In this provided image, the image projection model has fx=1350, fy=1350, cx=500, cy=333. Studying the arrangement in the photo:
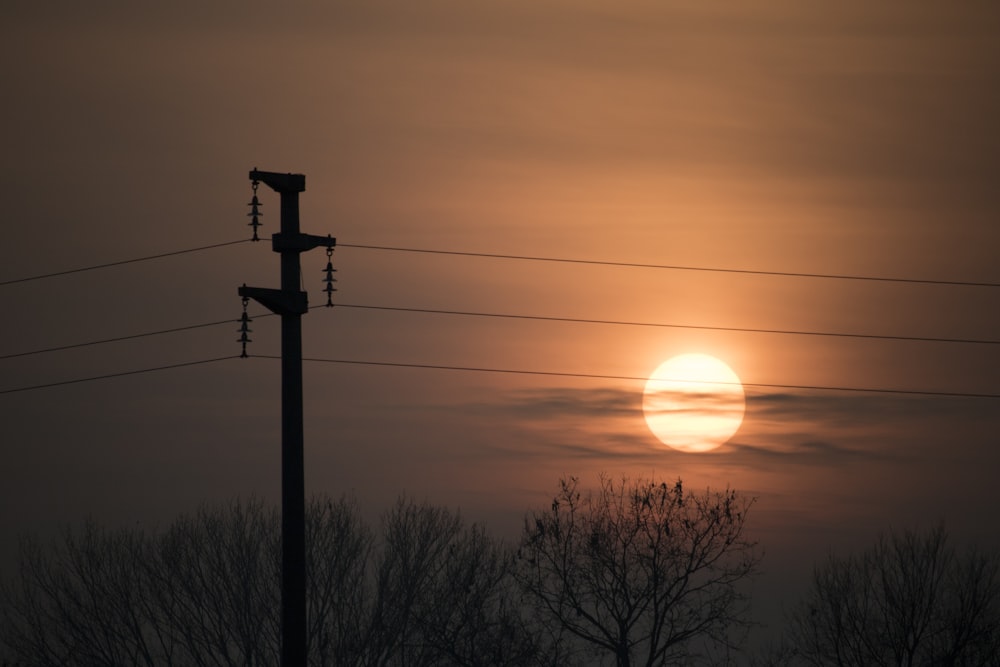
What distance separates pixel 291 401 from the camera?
1831cm

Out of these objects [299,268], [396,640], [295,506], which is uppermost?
[299,268]

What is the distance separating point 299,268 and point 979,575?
3090 centimetres

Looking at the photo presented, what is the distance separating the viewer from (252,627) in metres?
43.8

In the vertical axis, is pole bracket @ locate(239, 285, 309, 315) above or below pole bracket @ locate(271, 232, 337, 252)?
below

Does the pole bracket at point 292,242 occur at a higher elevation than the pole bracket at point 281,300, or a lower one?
higher

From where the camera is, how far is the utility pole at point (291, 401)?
1781 centimetres

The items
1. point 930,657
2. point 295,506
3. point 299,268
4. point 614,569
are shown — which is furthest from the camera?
point 614,569

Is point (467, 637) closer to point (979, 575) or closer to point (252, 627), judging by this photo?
point (252, 627)

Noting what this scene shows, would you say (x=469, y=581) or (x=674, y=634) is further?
(x=469, y=581)

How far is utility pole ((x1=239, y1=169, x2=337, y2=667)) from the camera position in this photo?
58.4 ft

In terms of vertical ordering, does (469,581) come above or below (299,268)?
below

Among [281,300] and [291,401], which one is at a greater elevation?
[281,300]

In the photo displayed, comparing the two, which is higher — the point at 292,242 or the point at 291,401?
the point at 292,242

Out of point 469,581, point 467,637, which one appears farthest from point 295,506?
point 469,581
